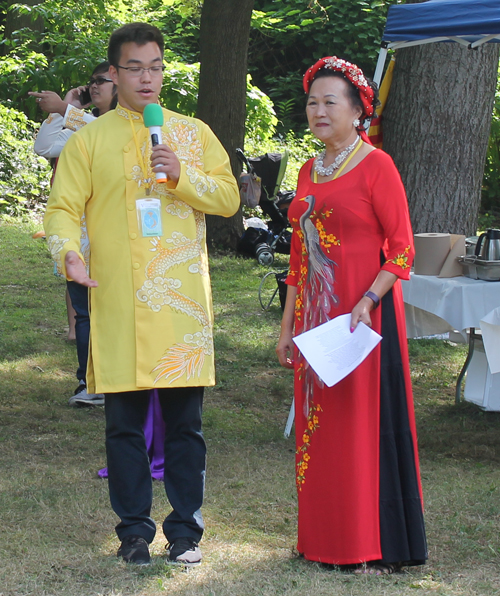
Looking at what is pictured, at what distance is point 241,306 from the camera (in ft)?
26.7

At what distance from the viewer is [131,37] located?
2.80 m

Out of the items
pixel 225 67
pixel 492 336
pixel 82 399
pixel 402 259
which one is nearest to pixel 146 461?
pixel 402 259

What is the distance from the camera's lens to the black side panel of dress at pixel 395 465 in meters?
2.91

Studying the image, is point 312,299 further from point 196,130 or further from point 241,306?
point 241,306

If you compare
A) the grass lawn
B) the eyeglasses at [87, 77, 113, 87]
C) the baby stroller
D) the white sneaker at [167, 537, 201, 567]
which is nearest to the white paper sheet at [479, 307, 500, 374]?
the grass lawn

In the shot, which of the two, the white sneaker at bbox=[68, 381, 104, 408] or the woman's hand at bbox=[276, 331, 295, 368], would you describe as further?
the white sneaker at bbox=[68, 381, 104, 408]

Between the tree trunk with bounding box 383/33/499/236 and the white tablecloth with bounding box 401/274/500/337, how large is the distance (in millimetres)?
2014

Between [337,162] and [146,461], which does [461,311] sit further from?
[146,461]

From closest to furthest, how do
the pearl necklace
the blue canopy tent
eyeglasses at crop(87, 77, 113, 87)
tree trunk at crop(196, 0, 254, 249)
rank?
the pearl necklace → the blue canopy tent → eyeglasses at crop(87, 77, 113, 87) → tree trunk at crop(196, 0, 254, 249)

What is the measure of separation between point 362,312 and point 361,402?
13.3 inches

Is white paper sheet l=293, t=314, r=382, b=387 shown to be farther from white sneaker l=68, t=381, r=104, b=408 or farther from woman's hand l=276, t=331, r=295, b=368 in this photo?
white sneaker l=68, t=381, r=104, b=408

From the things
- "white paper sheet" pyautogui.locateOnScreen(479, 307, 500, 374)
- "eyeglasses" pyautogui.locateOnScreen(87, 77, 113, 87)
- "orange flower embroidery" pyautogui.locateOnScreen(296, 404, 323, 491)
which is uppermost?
"eyeglasses" pyautogui.locateOnScreen(87, 77, 113, 87)

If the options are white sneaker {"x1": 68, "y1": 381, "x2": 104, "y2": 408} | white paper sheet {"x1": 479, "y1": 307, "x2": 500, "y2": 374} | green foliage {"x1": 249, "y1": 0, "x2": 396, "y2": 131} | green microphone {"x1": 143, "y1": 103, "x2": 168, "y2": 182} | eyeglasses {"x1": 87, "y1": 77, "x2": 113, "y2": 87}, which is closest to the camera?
green microphone {"x1": 143, "y1": 103, "x2": 168, "y2": 182}

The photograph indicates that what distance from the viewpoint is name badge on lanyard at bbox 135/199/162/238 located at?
2.78m
